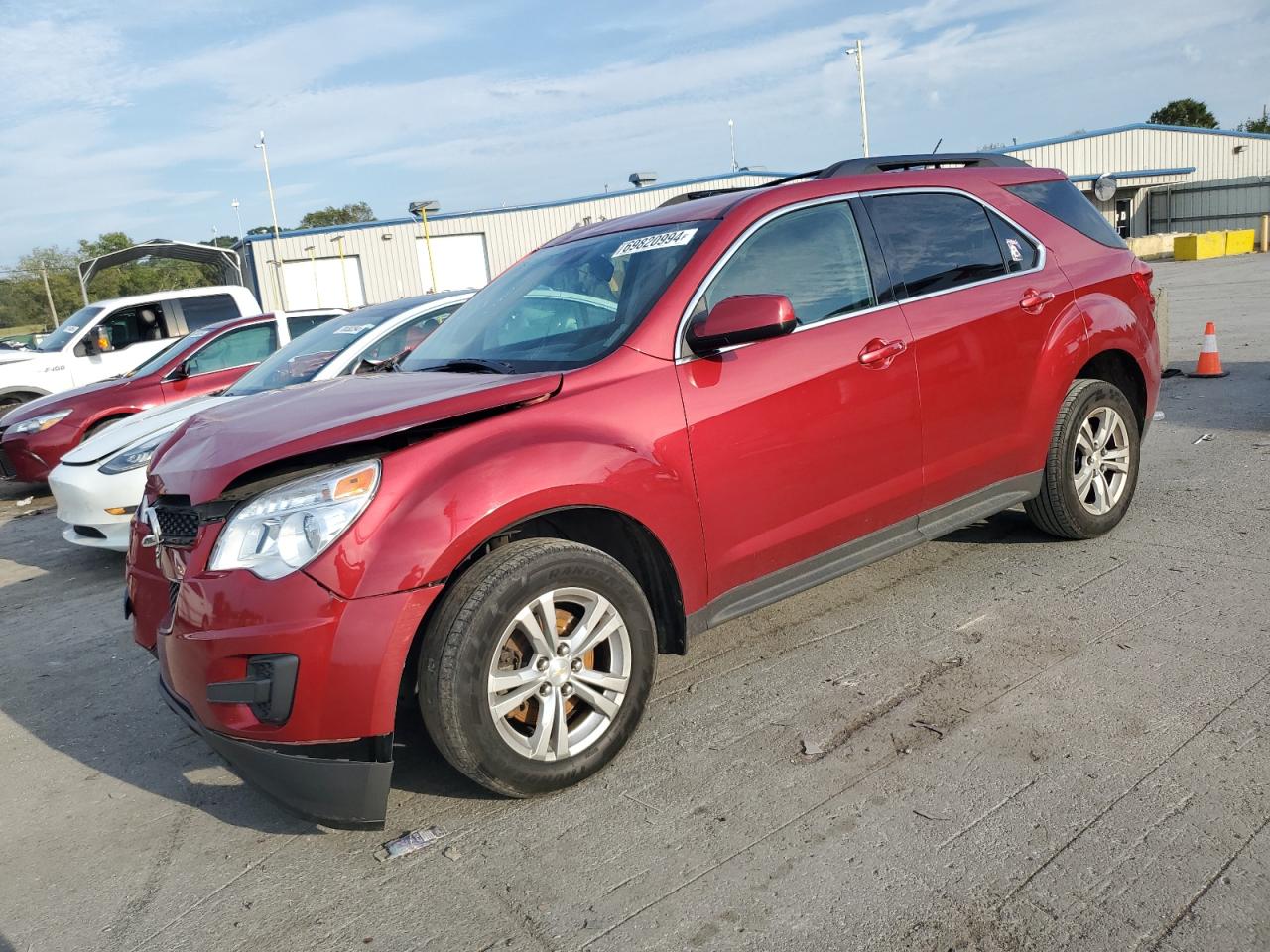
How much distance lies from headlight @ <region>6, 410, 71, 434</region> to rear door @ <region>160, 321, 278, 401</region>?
3.04 ft

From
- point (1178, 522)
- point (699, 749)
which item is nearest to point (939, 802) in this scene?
point (699, 749)

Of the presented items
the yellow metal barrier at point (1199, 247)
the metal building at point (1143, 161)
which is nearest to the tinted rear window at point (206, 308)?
the yellow metal barrier at point (1199, 247)

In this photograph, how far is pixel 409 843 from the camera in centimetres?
291

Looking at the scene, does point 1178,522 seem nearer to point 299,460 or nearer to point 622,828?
point 622,828

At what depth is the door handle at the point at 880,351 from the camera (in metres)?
3.78

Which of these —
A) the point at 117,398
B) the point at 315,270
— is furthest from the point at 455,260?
the point at 117,398

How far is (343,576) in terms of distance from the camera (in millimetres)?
2666

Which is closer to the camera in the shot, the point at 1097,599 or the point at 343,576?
the point at 343,576

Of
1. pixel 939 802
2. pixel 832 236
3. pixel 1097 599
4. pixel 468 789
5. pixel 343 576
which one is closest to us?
pixel 343 576

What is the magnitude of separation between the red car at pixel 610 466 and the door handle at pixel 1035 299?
10 millimetres

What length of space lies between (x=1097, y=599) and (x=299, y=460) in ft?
11.0

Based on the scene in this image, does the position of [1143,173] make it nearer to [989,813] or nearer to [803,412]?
[803,412]

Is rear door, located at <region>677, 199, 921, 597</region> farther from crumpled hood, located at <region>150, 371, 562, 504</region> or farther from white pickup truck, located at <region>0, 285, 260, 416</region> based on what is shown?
white pickup truck, located at <region>0, 285, 260, 416</region>

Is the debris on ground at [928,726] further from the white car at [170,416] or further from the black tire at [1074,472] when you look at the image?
the white car at [170,416]
